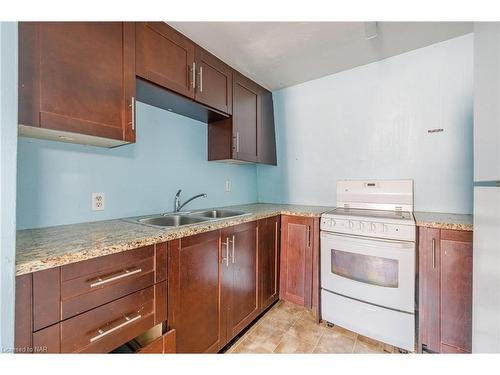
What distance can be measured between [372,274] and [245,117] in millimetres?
1676

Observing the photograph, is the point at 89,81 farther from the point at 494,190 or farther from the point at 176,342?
the point at 494,190

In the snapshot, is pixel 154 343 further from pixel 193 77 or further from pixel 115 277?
pixel 193 77

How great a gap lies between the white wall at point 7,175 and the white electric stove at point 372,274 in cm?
170

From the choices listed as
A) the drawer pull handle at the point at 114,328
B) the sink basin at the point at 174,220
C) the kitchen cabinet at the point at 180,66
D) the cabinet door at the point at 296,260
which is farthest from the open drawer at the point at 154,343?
the kitchen cabinet at the point at 180,66

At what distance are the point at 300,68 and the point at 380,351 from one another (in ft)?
7.81

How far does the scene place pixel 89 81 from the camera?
104 cm

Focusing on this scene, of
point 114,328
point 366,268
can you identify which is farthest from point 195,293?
point 366,268

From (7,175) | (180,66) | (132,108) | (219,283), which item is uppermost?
(180,66)

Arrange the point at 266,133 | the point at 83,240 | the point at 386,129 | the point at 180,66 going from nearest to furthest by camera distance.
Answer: the point at 83,240
the point at 180,66
the point at 386,129
the point at 266,133

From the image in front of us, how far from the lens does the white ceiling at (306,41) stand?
4.89ft

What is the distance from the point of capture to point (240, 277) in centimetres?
156

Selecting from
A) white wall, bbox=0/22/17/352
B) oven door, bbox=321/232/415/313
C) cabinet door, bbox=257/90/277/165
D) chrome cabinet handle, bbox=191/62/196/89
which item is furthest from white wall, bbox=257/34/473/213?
white wall, bbox=0/22/17/352

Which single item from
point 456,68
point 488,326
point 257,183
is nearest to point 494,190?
point 488,326

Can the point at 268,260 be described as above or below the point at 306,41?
below
